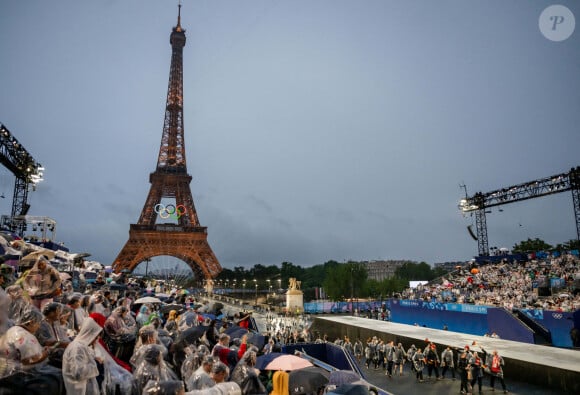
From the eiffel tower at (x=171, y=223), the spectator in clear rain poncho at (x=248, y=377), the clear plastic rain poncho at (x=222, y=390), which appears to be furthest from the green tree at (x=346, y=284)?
the clear plastic rain poncho at (x=222, y=390)

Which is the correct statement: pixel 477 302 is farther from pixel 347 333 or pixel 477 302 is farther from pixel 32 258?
pixel 32 258

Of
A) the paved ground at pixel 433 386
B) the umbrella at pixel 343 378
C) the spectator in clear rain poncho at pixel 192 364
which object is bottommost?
the paved ground at pixel 433 386

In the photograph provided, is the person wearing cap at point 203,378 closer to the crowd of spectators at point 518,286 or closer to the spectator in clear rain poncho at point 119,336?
the spectator in clear rain poncho at point 119,336

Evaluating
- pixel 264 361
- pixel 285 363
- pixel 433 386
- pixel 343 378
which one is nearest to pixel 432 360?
pixel 433 386

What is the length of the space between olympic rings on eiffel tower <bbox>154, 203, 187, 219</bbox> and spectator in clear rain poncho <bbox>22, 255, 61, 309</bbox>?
54.1 metres

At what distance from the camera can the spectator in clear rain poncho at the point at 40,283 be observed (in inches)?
228

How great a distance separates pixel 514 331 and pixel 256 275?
79.7m

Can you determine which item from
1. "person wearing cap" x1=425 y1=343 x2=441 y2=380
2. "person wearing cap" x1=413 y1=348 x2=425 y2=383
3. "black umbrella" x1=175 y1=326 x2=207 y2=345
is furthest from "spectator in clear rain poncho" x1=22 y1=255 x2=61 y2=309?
"person wearing cap" x1=425 y1=343 x2=441 y2=380

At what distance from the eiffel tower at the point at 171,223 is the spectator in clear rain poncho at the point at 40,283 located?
163 ft

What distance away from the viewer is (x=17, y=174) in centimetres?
3153

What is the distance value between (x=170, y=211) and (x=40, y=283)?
186 ft

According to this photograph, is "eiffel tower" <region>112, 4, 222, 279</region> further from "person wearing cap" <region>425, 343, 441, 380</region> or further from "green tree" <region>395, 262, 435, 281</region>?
"green tree" <region>395, 262, 435, 281</region>

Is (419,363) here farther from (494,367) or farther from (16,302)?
(16,302)

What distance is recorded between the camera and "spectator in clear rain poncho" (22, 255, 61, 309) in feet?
19.0
